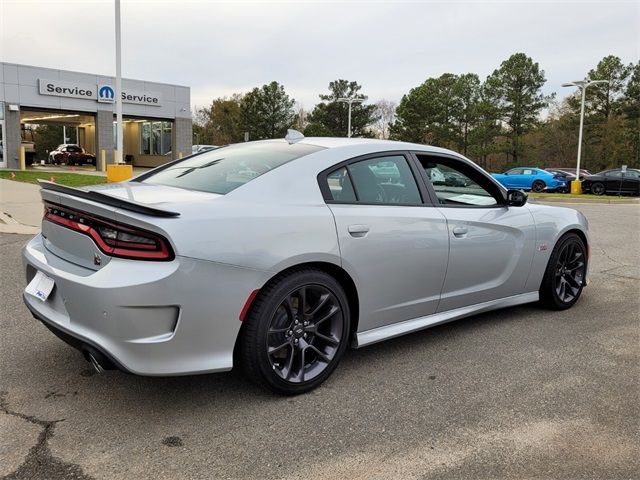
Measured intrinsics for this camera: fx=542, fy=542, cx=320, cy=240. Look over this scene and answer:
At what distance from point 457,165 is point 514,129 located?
48.5 meters

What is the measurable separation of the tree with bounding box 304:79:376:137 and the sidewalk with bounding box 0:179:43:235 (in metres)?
44.8

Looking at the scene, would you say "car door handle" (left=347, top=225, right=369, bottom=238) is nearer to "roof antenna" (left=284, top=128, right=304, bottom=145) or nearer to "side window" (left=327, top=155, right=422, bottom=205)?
"side window" (left=327, top=155, right=422, bottom=205)

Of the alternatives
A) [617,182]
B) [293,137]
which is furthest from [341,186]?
[617,182]

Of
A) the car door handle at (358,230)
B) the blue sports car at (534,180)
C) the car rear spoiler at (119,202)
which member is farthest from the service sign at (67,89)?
the car door handle at (358,230)

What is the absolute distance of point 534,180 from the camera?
30.8 metres

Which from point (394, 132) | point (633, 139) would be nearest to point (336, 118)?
point (394, 132)

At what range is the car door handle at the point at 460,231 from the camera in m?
3.82

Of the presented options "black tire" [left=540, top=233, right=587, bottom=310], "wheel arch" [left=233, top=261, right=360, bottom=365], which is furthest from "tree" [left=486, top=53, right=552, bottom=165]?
"wheel arch" [left=233, top=261, right=360, bottom=365]

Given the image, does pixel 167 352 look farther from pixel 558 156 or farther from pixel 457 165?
pixel 558 156

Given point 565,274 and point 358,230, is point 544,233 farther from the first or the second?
point 358,230

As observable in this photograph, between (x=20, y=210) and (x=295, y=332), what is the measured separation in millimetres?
10222

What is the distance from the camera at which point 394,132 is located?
186ft

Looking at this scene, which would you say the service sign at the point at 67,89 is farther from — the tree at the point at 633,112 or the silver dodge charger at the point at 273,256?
the tree at the point at 633,112

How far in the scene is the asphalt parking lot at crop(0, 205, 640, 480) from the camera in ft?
8.04
